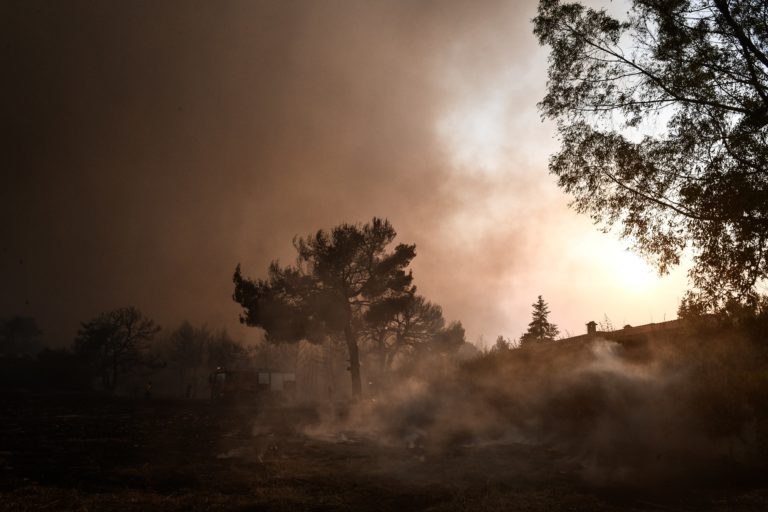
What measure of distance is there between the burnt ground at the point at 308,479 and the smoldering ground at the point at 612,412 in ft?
2.21

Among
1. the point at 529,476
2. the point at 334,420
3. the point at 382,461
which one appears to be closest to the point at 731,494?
the point at 529,476

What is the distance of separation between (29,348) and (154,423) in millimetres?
113191

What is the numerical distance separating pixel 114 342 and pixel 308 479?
5977cm

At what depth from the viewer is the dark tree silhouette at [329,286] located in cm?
3084

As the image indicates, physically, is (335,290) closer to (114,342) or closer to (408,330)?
(408,330)

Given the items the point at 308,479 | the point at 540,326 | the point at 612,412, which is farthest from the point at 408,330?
the point at 308,479

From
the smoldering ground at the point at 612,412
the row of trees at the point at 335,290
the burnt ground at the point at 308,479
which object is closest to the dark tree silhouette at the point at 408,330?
the row of trees at the point at 335,290

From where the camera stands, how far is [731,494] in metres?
7.48

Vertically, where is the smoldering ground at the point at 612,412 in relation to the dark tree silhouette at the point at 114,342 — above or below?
below

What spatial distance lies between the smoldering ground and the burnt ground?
2.21 feet

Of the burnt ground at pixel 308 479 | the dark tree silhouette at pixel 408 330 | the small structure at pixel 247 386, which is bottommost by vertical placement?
the burnt ground at pixel 308 479

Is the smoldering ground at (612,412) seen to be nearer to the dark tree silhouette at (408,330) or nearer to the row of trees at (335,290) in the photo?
the row of trees at (335,290)

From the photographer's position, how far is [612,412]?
1177 centimetres

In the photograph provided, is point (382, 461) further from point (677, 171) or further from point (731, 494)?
point (677, 171)
